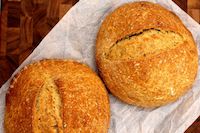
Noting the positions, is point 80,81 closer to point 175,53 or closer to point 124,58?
point 124,58

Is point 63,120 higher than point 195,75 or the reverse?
the reverse

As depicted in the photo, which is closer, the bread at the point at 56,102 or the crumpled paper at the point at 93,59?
the bread at the point at 56,102

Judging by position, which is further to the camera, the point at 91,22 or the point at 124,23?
the point at 91,22

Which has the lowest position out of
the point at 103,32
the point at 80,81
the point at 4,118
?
the point at 4,118

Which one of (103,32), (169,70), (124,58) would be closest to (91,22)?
(103,32)

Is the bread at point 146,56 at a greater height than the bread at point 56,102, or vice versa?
the bread at point 146,56
